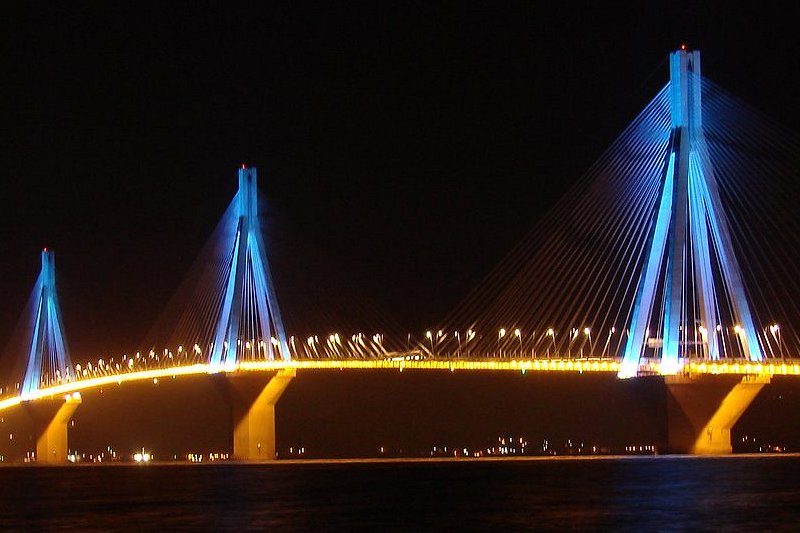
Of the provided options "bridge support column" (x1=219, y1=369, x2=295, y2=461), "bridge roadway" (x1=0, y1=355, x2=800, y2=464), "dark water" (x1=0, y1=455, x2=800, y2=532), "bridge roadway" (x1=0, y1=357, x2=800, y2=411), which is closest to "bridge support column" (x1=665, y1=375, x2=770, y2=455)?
"bridge roadway" (x1=0, y1=355, x2=800, y2=464)

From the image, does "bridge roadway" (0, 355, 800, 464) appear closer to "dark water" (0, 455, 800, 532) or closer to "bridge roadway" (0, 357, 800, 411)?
"bridge roadway" (0, 357, 800, 411)

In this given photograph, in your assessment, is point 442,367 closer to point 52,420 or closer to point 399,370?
point 399,370

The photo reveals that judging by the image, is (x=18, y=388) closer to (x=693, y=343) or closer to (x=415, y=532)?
(x=693, y=343)

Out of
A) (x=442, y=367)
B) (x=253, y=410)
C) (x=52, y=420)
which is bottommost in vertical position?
(x=253, y=410)

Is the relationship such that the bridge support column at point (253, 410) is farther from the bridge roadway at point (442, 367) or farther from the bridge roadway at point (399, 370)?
the bridge roadway at point (442, 367)

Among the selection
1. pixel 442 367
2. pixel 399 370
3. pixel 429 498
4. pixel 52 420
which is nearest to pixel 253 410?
pixel 399 370

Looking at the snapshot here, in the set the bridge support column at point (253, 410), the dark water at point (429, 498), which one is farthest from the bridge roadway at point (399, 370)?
the dark water at point (429, 498)

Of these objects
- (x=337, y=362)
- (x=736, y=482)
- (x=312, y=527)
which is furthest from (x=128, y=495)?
(x=337, y=362)
